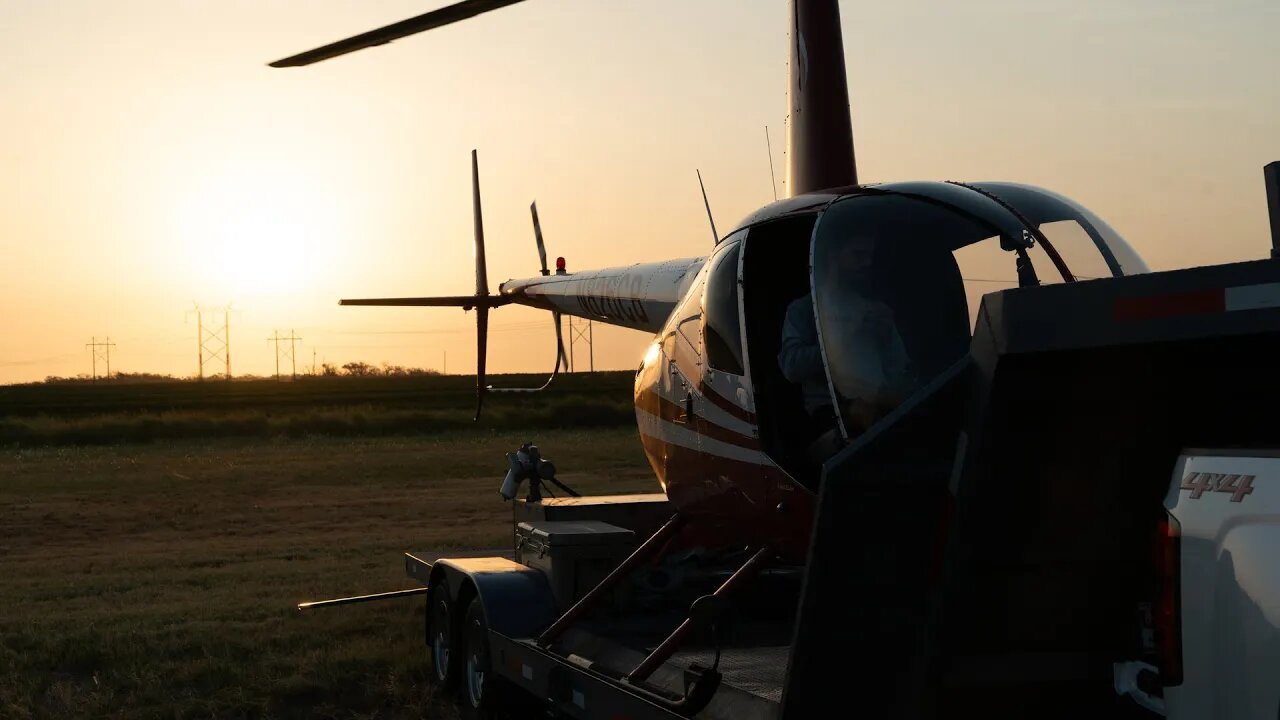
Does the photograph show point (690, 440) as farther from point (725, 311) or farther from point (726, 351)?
point (725, 311)

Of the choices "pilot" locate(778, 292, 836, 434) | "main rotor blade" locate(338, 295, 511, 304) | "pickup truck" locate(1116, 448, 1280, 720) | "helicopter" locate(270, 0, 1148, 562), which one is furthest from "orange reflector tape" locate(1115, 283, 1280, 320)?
"main rotor blade" locate(338, 295, 511, 304)

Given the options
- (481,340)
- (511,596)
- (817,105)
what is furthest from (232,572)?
(817,105)

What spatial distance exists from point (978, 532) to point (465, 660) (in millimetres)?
5539

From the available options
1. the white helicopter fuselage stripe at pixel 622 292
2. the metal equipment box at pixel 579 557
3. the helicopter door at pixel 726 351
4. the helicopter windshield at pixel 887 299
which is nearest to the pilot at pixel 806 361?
the helicopter door at pixel 726 351

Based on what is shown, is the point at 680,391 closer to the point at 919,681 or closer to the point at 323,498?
the point at 919,681

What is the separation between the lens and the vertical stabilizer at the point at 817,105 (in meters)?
10.1

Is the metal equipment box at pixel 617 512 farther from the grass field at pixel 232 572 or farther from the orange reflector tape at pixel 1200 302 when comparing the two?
the orange reflector tape at pixel 1200 302

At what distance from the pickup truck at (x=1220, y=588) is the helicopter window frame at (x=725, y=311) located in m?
3.36

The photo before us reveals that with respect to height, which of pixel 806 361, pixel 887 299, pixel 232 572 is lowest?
pixel 232 572

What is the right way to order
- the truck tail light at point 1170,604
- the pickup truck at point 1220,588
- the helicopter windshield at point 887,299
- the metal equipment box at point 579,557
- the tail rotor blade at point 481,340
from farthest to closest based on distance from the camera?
1. the tail rotor blade at point 481,340
2. the metal equipment box at point 579,557
3. the helicopter windshield at point 887,299
4. the truck tail light at point 1170,604
5. the pickup truck at point 1220,588

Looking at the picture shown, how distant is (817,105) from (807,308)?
12.9 feet

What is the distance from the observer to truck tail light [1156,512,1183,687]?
3494 mm

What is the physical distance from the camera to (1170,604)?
352cm

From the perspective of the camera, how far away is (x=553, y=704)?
7.18 m
